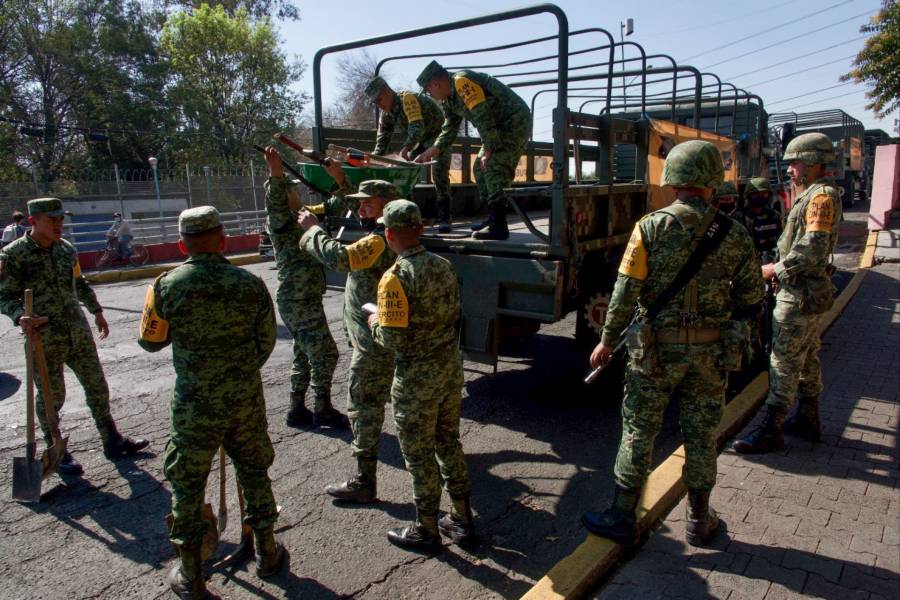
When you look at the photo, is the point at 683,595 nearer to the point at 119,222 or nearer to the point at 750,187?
the point at 750,187

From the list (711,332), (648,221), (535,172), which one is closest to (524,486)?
(711,332)

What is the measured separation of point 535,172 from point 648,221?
6.17m

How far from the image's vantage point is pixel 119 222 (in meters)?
14.3

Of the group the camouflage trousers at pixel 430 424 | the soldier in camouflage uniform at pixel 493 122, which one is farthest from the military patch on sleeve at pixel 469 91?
the camouflage trousers at pixel 430 424

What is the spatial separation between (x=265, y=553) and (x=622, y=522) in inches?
64.6

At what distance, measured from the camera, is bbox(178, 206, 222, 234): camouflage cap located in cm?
271

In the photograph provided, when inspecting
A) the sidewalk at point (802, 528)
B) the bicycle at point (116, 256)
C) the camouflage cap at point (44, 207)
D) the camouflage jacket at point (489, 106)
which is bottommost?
the sidewalk at point (802, 528)

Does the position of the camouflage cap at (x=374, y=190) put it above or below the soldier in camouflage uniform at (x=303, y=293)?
above

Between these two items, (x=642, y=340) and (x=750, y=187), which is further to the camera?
(x=750, y=187)

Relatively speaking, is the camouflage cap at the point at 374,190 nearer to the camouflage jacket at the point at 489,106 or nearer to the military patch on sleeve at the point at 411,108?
the camouflage jacket at the point at 489,106

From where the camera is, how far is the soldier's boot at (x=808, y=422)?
160 inches

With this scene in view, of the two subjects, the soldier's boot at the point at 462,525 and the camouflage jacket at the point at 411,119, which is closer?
the soldier's boot at the point at 462,525

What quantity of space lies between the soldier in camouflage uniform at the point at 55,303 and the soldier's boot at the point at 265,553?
5.68 ft

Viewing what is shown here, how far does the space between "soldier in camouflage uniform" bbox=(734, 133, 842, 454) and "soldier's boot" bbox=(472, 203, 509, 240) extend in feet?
5.72
